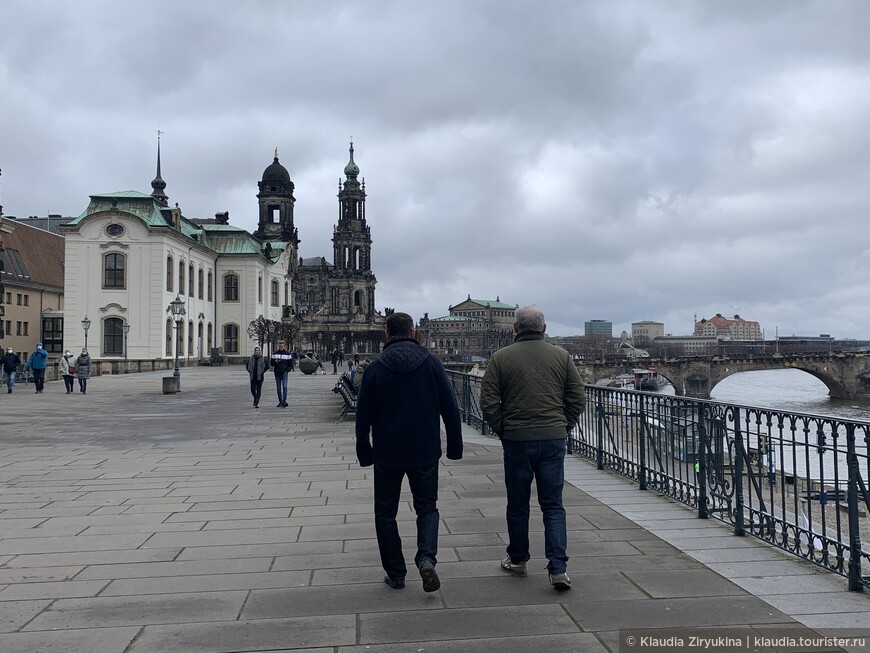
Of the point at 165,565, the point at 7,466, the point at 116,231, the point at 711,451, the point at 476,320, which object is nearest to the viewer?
the point at 165,565

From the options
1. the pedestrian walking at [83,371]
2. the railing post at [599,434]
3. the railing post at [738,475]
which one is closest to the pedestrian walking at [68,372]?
the pedestrian walking at [83,371]

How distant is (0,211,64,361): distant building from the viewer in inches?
2083

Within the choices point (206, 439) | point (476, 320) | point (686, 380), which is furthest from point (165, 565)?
point (476, 320)

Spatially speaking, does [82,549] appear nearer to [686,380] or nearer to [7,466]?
[7,466]

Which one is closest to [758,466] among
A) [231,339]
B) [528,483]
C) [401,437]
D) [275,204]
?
[528,483]

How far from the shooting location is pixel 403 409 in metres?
4.70

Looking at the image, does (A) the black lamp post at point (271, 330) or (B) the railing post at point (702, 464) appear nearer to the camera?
(B) the railing post at point (702, 464)

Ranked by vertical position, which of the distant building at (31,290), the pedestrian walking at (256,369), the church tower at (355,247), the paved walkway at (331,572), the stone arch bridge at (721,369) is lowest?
the stone arch bridge at (721,369)

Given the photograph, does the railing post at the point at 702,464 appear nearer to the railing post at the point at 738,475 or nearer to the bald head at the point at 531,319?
the railing post at the point at 738,475

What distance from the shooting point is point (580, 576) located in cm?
494

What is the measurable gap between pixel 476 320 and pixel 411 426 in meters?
181

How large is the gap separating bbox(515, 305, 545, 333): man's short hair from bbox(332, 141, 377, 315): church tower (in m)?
106

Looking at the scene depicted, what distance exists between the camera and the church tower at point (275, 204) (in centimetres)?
7806

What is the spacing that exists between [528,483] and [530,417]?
45 cm
